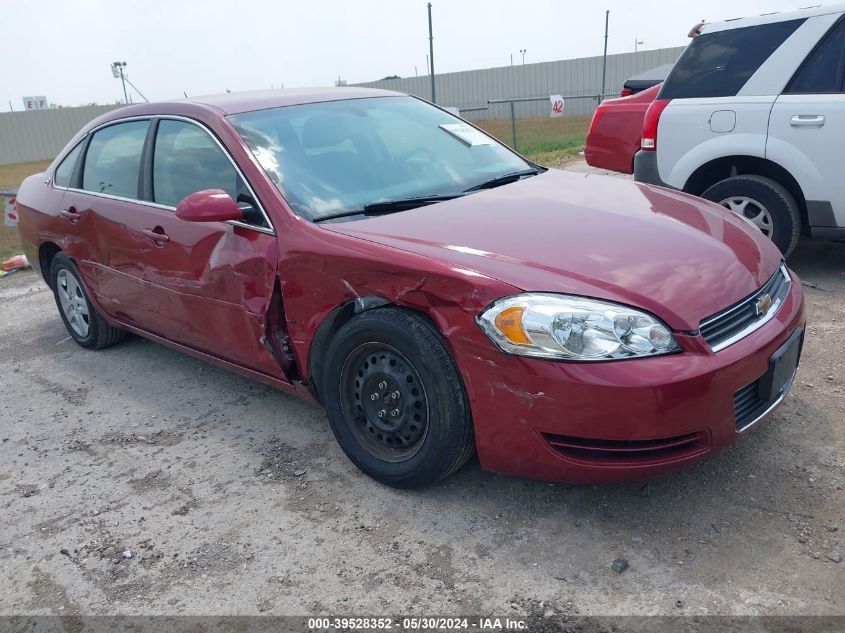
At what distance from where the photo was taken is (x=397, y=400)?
298 cm

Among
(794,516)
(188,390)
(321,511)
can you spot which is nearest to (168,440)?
(188,390)

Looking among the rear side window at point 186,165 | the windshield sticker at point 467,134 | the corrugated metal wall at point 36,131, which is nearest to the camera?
the rear side window at point 186,165

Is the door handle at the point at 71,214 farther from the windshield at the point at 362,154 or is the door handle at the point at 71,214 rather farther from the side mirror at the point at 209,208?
the side mirror at the point at 209,208

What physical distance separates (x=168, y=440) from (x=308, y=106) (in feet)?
6.07

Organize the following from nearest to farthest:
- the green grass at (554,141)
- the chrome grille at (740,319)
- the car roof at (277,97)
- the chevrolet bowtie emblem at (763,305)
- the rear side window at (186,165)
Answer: the chrome grille at (740,319), the chevrolet bowtie emblem at (763,305), the rear side window at (186,165), the car roof at (277,97), the green grass at (554,141)

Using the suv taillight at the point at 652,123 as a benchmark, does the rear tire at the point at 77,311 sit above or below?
below

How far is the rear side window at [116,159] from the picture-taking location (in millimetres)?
4355

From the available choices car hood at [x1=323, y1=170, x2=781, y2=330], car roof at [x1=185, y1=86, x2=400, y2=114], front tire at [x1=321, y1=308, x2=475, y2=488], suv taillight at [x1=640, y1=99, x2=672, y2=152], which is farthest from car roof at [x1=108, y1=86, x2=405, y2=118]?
suv taillight at [x1=640, y1=99, x2=672, y2=152]

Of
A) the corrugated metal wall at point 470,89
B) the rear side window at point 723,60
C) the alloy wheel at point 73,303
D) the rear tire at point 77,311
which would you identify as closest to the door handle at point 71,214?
the rear tire at point 77,311

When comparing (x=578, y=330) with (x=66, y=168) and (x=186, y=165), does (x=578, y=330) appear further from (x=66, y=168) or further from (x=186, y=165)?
(x=66, y=168)

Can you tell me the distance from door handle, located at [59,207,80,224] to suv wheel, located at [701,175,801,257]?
4.30m

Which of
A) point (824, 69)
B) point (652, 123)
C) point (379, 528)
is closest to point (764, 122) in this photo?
point (824, 69)

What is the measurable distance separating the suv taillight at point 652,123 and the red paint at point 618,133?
94cm

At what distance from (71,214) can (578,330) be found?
3655mm
